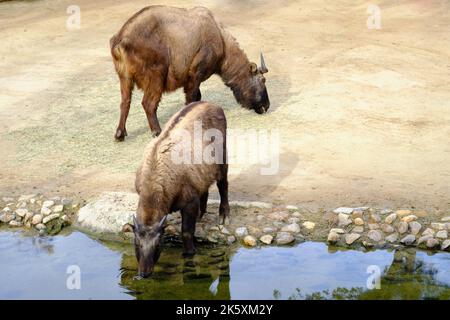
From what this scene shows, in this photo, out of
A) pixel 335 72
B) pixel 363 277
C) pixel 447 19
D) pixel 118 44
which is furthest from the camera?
pixel 447 19

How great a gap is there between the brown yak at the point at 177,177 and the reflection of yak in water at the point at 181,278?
19 cm

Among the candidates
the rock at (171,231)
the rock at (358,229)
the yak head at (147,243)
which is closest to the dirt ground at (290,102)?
the rock at (358,229)

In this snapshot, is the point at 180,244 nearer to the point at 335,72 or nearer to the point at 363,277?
the point at 363,277

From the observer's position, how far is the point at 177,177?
829 centimetres

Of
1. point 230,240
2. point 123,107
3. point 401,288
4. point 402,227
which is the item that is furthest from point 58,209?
point 401,288

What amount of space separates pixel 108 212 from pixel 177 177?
1.37 meters

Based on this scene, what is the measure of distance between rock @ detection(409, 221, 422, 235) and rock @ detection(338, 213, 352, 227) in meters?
0.63

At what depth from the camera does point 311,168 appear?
34.3 feet

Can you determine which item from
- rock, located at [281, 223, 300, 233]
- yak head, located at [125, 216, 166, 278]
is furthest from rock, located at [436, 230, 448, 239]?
yak head, located at [125, 216, 166, 278]

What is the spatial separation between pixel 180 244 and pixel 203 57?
3.59 meters

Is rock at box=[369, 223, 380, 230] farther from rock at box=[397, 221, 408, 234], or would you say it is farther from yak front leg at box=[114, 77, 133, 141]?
yak front leg at box=[114, 77, 133, 141]

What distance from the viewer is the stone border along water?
29.2ft

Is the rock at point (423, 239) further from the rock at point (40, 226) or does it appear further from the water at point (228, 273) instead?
the rock at point (40, 226)

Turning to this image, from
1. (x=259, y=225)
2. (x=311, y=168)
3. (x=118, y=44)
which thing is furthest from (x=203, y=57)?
(x=259, y=225)
